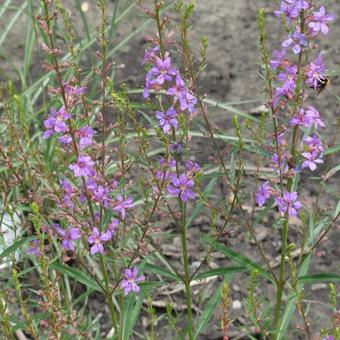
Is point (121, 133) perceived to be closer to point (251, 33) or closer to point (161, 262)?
point (161, 262)

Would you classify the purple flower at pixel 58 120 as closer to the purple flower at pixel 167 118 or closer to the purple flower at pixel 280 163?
the purple flower at pixel 167 118

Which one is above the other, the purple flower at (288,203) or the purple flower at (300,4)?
the purple flower at (300,4)

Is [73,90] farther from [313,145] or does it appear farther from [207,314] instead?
[207,314]

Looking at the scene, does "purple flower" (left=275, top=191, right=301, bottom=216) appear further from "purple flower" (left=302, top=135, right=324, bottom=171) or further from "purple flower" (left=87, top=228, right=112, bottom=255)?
"purple flower" (left=87, top=228, right=112, bottom=255)

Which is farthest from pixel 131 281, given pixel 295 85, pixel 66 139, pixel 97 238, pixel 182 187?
pixel 295 85

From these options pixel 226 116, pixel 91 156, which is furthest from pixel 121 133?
pixel 226 116

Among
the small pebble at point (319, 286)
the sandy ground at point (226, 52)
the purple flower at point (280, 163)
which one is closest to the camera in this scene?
the purple flower at point (280, 163)

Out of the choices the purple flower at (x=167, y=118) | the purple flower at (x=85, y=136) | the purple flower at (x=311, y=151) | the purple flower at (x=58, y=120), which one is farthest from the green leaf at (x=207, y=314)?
the purple flower at (x=58, y=120)
